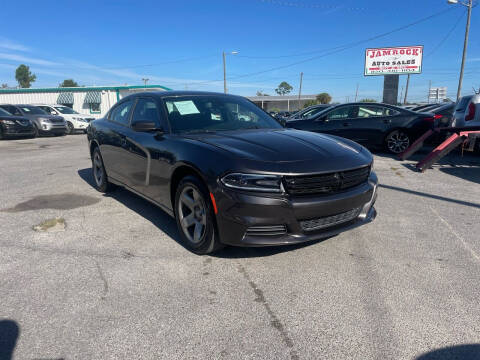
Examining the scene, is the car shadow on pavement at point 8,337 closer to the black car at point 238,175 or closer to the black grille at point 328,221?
the black car at point 238,175

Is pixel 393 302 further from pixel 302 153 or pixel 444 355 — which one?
pixel 302 153

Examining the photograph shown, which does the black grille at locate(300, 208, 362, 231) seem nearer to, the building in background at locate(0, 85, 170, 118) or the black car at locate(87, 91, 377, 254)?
the black car at locate(87, 91, 377, 254)

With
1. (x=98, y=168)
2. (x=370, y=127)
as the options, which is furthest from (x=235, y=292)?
(x=370, y=127)

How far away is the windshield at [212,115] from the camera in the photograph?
377 centimetres

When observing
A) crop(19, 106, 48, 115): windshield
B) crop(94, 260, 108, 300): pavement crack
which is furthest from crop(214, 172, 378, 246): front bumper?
crop(19, 106, 48, 115): windshield

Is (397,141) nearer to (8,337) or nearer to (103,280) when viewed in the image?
(103,280)

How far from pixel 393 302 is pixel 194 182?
1.85 m

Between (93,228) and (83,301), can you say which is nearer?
(83,301)

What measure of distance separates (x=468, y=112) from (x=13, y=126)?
17383mm

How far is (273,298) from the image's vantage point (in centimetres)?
255

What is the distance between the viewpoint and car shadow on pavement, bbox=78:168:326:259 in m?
3.27

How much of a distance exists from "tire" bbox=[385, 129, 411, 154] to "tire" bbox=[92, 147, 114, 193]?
7.54 meters

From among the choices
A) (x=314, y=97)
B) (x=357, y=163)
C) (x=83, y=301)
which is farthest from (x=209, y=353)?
(x=314, y=97)

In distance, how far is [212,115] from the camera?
399cm
